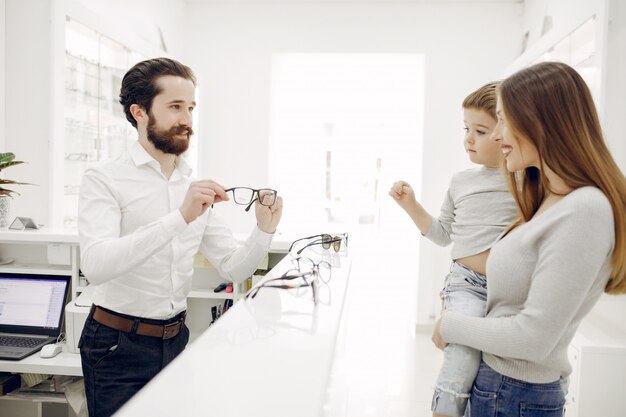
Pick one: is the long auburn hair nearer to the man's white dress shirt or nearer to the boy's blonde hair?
the boy's blonde hair

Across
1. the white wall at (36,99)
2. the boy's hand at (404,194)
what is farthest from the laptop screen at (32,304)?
the boy's hand at (404,194)

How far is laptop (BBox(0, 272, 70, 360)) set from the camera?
2.18 meters

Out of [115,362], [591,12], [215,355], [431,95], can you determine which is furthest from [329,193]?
[215,355]

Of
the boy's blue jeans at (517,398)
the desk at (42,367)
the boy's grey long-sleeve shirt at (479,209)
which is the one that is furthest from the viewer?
the desk at (42,367)

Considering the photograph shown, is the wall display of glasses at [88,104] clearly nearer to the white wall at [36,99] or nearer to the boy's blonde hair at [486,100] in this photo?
the white wall at [36,99]

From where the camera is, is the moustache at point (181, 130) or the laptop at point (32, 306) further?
the laptop at point (32, 306)

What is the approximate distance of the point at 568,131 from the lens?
95 cm

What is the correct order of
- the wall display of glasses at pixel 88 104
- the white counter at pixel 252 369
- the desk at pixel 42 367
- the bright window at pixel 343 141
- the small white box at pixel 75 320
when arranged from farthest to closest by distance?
the bright window at pixel 343 141
the wall display of glasses at pixel 88 104
the small white box at pixel 75 320
the desk at pixel 42 367
the white counter at pixel 252 369

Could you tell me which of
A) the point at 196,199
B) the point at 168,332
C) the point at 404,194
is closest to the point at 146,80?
the point at 196,199

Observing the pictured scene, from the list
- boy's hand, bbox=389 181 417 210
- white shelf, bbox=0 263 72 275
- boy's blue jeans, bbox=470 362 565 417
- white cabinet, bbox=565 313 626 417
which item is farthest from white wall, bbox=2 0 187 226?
white cabinet, bbox=565 313 626 417

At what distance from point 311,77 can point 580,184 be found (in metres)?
4.87

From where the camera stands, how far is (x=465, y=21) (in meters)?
4.56

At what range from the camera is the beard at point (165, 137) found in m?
1.59

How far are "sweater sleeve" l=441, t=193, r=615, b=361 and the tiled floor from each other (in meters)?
0.68
